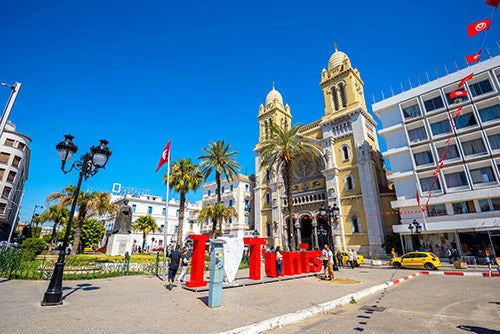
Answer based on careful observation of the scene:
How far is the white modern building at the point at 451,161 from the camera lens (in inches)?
902

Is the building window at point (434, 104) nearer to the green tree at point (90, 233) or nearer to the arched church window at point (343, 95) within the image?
the arched church window at point (343, 95)

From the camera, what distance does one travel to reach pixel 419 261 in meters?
19.1

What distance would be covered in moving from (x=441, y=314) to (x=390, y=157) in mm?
26700

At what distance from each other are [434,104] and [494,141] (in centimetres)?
694

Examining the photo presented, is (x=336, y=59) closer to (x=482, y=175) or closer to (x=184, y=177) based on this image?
(x=482, y=175)

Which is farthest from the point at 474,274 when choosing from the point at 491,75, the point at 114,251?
the point at 114,251

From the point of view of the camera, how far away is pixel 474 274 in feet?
49.3

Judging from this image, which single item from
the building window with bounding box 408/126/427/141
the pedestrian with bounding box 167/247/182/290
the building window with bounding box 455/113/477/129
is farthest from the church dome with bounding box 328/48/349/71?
the pedestrian with bounding box 167/247/182/290

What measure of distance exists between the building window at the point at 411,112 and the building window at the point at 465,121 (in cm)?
368

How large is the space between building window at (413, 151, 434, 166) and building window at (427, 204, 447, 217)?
478 cm

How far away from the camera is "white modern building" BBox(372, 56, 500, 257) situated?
22.9 metres

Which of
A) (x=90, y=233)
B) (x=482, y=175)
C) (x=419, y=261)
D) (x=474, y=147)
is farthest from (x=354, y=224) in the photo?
(x=90, y=233)

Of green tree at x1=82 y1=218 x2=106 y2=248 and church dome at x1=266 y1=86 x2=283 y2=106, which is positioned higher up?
church dome at x1=266 y1=86 x2=283 y2=106

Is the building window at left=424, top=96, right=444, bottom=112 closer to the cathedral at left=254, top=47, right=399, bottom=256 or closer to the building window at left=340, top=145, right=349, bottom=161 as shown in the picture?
the cathedral at left=254, top=47, right=399, bottom=256
